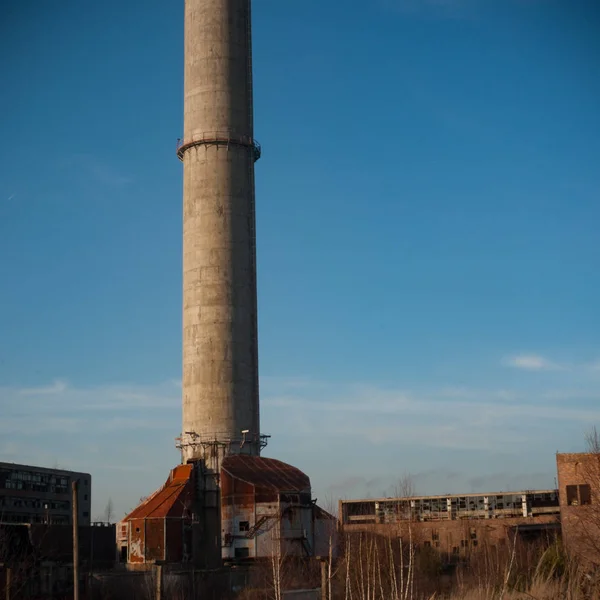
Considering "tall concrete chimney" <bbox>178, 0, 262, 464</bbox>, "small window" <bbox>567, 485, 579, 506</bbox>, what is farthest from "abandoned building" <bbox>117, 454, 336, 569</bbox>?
"small window" <bbox>567, 485, 579, 506</bbox>

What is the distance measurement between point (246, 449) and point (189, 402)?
5.54m

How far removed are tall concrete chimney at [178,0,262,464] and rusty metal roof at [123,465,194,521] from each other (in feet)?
5.91

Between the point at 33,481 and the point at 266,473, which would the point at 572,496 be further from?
the point at 33,481

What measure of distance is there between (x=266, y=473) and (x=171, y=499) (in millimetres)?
6924

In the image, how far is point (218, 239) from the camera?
69.6 m

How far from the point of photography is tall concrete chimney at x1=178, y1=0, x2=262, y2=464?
67.9 m

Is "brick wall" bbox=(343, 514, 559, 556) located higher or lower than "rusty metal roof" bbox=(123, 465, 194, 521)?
lower

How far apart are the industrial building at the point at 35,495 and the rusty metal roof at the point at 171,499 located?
33.8m

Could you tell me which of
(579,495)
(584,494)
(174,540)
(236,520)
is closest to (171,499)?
(174,540)

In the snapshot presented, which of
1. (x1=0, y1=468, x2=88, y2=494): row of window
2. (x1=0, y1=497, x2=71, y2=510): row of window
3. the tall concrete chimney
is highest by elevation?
the tall concrete chimney

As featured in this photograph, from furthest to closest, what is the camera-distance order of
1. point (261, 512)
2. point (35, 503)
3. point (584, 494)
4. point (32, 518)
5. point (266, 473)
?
point (35, 503) → point (32, 518) → point (266, 473) → point (584, 494) → point (261, 512)

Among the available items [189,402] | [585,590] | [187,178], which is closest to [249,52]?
[187,178]

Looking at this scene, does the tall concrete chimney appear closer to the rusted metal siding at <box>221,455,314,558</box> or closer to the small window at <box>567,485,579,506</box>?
the rusted metal siding at <box>221,455,314,558</box>

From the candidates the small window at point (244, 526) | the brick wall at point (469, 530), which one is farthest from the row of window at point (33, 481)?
the small window at point (244, 526)
